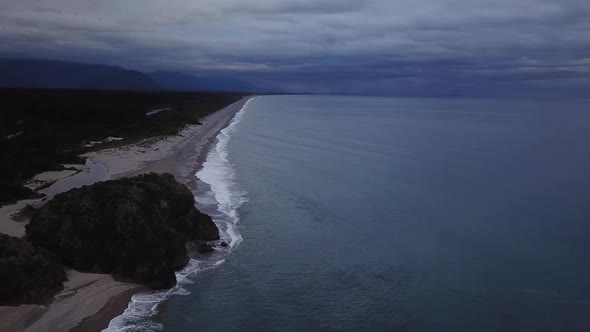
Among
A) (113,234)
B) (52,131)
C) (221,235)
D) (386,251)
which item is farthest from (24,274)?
(52,131)

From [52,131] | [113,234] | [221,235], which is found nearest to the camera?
[113,234]

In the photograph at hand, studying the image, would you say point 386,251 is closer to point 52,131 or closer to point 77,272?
point 77,272

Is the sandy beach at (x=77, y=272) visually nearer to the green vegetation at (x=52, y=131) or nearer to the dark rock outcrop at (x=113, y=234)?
the dark rock outcrop at (x=113, y=234)

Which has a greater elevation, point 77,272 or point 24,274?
point 24,274

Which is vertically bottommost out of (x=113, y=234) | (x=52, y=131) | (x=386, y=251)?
(x=386, y=251)

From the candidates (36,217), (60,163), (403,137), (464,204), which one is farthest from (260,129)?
(36,217)

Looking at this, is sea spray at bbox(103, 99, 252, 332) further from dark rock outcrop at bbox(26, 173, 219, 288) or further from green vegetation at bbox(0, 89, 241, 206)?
green vegetation at bbox(0, 89, 241, 206)

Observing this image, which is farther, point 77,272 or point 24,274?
point 77,272

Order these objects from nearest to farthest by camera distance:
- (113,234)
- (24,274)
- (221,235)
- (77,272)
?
(24,274) < (77,272) < (113,234) < (221,235)
